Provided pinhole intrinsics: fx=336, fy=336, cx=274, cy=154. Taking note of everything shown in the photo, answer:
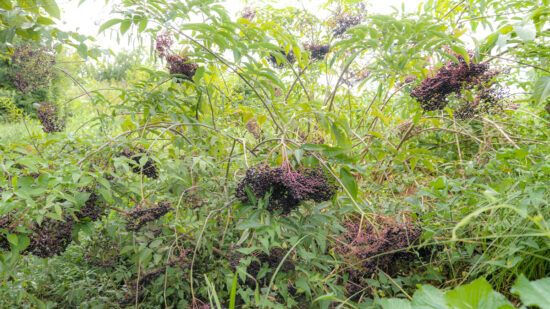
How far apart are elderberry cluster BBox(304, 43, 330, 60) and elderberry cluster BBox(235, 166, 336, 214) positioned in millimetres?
2029

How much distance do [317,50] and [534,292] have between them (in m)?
2.65

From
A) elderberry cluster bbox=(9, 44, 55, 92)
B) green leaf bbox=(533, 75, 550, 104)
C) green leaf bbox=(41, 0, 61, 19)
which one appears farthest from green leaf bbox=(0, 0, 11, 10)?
green leaf bbox=(533, 75, 550, 104)

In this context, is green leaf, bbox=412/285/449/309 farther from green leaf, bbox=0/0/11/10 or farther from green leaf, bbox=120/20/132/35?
green leaf, bbox=0/0/11/10

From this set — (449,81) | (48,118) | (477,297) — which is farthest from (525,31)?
(48,118)

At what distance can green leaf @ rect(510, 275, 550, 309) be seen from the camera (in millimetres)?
619

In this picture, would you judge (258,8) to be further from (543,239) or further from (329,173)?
(543,239)

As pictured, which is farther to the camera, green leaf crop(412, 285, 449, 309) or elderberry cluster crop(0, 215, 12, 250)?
elderberry cluster crop(0, 215, 12, 250)

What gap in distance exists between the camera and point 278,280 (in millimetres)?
1261

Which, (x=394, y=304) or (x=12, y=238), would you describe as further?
(x=12, y=238)

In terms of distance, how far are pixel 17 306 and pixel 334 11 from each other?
10.4 feet

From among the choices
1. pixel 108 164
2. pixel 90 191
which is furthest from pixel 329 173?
pixel 108 164

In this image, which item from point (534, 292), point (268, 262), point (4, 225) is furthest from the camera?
point (268, 262)

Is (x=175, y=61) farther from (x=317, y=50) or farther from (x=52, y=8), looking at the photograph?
(x=317, y=50)

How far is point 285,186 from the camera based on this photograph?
1099mm
